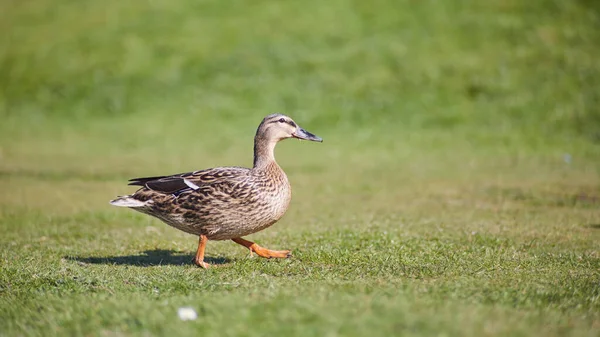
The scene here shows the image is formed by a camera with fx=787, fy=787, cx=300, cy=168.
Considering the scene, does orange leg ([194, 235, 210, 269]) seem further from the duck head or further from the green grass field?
the duck head

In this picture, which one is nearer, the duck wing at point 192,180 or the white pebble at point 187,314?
the white pebble at point 187,314

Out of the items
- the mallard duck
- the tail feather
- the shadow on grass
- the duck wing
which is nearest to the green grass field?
the shadow on grass

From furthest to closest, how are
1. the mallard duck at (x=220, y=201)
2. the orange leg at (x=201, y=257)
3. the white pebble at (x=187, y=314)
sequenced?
the mallard duck at (x=220, y=201) < the orange leg at (x=201, y=257) < the white pebble at (x=187, y=314)

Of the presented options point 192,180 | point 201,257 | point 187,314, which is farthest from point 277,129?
point 187,314

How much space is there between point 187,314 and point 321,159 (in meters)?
15.5

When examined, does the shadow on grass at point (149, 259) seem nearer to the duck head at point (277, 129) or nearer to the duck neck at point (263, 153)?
the duck neck at point (263, 153)

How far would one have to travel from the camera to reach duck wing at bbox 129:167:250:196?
29.9 ft

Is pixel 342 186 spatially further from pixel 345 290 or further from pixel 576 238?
pixel 345 290

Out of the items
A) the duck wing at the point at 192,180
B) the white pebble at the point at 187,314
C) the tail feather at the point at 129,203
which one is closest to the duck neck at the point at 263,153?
the duck wing at the point at 192,180

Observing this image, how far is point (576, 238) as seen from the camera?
1055cm

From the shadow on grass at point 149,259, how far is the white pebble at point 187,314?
3.02 metres

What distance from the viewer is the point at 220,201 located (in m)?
8.88

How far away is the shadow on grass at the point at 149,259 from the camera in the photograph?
9.32 m

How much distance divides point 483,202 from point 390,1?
816 inches
